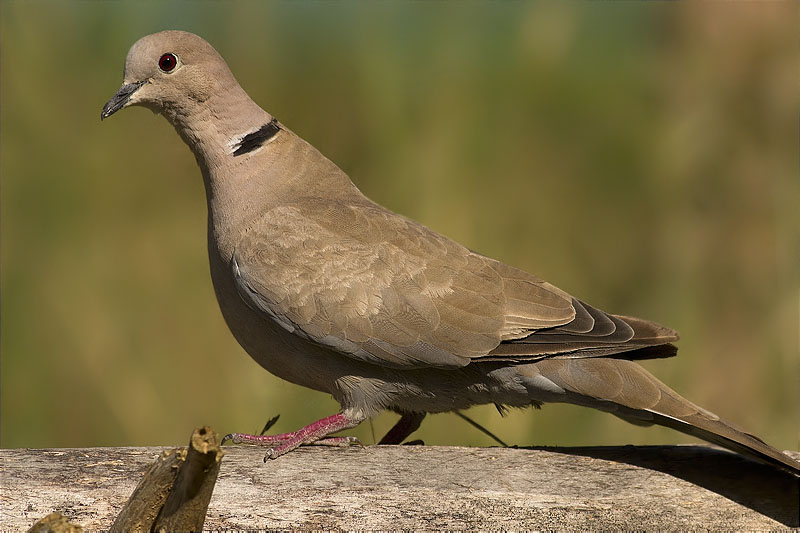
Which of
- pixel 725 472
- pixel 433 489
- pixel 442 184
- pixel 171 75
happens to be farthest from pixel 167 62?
pixel 725 472

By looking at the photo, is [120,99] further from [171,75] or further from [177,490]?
[177,490]

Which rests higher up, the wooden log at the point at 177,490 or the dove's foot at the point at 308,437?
the dove's foot at the point at 308,437

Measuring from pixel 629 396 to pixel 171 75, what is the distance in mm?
1888

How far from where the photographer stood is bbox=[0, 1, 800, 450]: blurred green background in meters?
4.09

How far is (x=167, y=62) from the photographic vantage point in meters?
3.19

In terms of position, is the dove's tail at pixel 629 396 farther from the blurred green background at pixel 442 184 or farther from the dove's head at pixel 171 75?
the dove's head at pixel 171 75

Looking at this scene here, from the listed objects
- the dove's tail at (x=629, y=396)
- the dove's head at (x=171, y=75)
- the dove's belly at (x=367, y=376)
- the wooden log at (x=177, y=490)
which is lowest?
the wooden log at (x=177, y=490)

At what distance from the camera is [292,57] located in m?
4.84

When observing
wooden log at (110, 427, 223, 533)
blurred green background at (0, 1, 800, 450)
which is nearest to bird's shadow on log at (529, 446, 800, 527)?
blurred green background at (0, 1, 800, 450)

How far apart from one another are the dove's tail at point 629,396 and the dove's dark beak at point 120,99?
166 cm

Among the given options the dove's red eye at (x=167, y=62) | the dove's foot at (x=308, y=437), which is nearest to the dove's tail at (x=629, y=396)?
the dove's foot at (x=308, y=437)

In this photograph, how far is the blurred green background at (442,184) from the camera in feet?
13.4

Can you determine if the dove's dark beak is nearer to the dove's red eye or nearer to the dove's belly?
the dove's red eye

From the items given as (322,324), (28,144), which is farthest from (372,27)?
(322,324)
